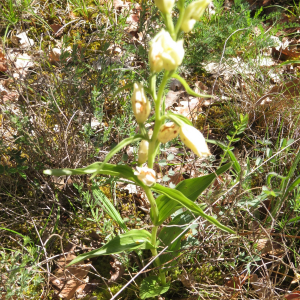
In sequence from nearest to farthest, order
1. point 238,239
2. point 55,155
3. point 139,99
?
point 139,99 < point 238,239 < point 55,155

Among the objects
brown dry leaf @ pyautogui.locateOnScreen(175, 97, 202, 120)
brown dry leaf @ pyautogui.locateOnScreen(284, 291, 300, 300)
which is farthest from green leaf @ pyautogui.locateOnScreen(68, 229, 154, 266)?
brown dry leaf @ pyautogui.locateOnScreen(175, 97, 202, 120)

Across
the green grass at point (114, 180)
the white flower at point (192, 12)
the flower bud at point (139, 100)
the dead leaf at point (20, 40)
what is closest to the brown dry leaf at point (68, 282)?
the green grass at point (114, 180)

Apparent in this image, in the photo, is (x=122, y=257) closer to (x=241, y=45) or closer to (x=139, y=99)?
(x=139, y=99)

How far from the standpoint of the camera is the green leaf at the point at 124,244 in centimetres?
141

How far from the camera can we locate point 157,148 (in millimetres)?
1342

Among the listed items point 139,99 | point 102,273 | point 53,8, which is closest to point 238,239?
point 102,273

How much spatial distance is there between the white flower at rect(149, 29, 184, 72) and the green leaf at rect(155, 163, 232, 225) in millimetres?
597

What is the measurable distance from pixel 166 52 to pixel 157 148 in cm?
42

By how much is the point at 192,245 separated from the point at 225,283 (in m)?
0.31

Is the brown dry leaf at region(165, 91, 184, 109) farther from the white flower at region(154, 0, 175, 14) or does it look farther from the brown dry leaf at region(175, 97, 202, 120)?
the white flower at region(154, 0, 175, 14)

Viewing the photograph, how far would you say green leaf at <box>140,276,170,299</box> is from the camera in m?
1.63

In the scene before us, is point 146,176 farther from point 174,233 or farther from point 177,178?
point 177,178

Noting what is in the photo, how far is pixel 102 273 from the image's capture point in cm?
183

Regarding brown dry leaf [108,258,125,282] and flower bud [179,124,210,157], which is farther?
brown dry leaf [108,258,125,282]
